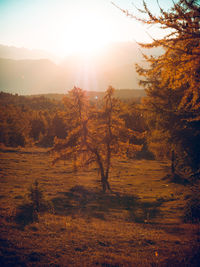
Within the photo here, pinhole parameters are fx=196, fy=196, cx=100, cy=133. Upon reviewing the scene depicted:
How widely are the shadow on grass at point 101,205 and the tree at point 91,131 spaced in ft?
10.2

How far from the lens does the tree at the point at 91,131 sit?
18.4 m

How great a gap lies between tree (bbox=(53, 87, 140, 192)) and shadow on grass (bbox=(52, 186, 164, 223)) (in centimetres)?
312

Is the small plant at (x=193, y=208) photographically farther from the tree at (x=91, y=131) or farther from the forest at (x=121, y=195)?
the tree at (x=91, y=131)

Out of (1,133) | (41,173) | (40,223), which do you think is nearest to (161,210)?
(40,223)

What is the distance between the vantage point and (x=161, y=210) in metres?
13.5

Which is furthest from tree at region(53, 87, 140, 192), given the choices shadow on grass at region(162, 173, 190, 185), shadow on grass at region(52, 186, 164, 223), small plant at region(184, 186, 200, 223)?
small plant at region(184, 186, 200, 223)

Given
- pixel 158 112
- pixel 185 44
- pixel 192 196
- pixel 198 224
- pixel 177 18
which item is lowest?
pixel 198 224

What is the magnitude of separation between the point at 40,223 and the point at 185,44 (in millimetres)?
8889

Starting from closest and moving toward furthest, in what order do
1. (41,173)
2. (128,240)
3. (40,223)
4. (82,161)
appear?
(128,240), (40,223), (82,161), (41,173)

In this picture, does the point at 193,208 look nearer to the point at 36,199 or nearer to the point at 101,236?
the point at 101,236

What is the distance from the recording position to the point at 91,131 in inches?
728

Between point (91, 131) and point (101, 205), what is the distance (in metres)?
6.73

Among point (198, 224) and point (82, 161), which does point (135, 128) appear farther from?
point (198, 224)

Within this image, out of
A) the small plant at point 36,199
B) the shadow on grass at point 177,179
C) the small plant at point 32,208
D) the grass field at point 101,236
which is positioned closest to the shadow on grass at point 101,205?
the grass field at point 101,236
